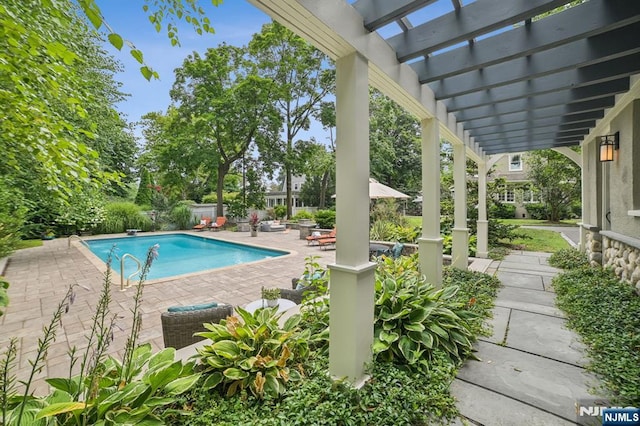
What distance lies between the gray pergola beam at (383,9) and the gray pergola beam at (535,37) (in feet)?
2.46

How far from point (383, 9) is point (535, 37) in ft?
5.54

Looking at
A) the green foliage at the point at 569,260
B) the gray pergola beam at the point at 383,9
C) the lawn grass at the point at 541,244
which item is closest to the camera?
the gray pergola beam at the point at 383,9

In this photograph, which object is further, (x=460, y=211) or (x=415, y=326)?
(x=460, y=211)

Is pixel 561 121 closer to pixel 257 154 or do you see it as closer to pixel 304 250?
pixel 304 250

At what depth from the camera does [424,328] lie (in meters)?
2.92

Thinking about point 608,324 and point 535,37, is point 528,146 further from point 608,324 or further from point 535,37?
point 535,37

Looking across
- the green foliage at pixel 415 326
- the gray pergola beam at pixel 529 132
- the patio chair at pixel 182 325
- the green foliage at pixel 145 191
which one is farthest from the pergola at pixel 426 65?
the green foliage at pixel 145 191

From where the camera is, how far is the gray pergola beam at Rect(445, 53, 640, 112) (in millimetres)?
3352

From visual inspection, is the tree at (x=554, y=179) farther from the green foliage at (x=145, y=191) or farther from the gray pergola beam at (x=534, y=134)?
the green foliage at (x=145, y=191)

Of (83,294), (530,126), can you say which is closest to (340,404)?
(83,294)

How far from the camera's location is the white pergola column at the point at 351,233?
235 centimetres

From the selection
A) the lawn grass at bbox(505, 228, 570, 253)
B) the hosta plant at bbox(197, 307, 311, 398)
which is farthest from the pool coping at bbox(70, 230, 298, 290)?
the lawn grass at bbox(505, 228, 570, 253)

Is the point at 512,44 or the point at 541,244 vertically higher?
the point at 512,44

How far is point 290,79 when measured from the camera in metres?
19.8
